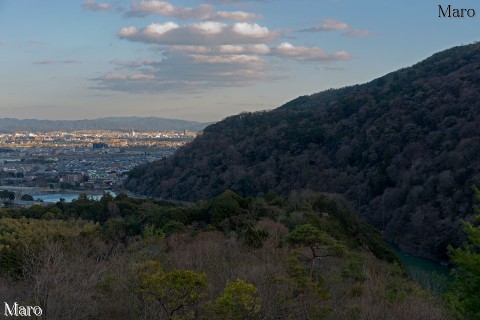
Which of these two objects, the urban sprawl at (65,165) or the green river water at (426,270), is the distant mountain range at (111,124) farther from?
the green river water at (426,270)

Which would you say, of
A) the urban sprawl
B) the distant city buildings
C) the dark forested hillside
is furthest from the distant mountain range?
the dark forested hillside

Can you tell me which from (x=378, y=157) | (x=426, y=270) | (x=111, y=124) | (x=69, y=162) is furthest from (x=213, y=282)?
(x=111, y=124)

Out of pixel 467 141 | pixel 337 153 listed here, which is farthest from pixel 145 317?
pixel 337 153

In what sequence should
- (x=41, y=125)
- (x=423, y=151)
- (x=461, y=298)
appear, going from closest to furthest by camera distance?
(x=461, y=298) < (x=423, y=151) < (x=41, y=125)

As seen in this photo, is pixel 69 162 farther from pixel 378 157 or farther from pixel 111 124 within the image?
pixel 111 124

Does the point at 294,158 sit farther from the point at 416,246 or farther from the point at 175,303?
the point at 175,303

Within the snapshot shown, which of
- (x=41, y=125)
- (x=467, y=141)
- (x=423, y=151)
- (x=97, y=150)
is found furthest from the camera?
(x=41, y=125)

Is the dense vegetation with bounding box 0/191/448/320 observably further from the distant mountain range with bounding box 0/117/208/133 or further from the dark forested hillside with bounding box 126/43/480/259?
the distant mountain range with bounding box 0/117/208/133
